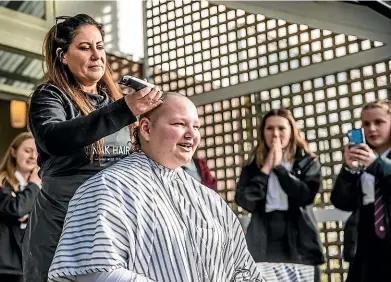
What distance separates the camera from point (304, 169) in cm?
276

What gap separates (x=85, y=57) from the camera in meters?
1.66

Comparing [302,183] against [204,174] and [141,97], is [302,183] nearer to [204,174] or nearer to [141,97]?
[204,174]

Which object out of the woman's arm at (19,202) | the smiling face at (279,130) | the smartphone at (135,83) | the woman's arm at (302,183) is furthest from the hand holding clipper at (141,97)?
the woman's arm at (19,202)

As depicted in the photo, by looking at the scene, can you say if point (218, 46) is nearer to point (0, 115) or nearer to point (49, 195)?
point (0, 115)

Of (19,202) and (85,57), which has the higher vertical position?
(85,57)

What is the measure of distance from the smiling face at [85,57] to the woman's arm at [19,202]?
140 cm

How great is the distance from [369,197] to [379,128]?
0.30 meters

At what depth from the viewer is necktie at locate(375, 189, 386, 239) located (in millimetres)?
2443

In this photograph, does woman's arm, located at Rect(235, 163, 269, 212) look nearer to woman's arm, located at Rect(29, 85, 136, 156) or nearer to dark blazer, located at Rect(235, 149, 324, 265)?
dark blazer, located at Rect(235, 149, 324, 265)

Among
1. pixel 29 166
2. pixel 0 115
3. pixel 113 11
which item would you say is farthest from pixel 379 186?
pixel 0 115

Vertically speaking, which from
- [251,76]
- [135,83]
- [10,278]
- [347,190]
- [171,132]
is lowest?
[10,278]

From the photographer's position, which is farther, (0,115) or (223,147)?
(0,115)

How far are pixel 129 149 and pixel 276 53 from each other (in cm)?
180

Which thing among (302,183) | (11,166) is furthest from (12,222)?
(302,183)
